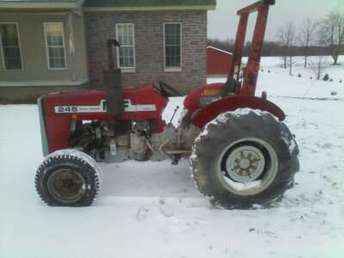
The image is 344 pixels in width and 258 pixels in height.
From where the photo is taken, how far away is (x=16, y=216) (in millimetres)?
3793

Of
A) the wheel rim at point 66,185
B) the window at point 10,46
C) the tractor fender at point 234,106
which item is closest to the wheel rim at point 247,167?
the tractor fender at point 234,106

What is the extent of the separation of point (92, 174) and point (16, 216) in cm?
90

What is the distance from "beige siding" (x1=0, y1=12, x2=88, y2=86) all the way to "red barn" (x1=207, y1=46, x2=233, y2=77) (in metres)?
11.1

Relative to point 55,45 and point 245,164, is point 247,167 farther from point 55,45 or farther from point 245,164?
point 55,45

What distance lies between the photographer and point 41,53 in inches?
501

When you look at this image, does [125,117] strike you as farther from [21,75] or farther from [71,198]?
[21,75]

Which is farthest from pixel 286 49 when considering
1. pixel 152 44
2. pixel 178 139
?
pixel 178 139

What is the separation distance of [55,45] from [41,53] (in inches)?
21.9

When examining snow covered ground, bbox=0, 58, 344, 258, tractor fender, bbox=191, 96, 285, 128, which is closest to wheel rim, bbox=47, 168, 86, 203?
snow covered ground, bbox=0, 58, 344, 258

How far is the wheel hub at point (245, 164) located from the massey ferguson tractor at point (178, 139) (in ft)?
0.03

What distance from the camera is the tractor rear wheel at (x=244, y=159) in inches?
144

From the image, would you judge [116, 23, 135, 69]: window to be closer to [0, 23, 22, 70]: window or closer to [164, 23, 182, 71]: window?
[164, 23, 182, 71]: window

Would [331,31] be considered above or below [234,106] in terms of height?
above

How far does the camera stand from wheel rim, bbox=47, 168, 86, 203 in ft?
12.6
